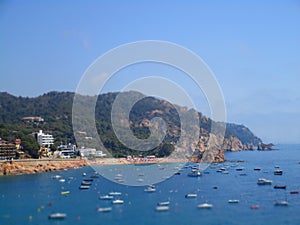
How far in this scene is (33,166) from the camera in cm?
4872

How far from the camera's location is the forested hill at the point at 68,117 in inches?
2864

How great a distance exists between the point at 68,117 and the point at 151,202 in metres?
62.7

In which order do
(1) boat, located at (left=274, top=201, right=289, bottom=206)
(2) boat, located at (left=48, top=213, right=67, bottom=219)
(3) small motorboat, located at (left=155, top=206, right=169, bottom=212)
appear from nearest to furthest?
(2) boat, located at (left=48, top=213, right=67, bottom=219), (3) small motorboat, located at (left=155, top=206, right=169, bottom=212), (1) boat, located at (left=274, top=201, right=289, bottom=206)

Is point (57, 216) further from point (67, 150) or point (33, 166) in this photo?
point (67, 150)

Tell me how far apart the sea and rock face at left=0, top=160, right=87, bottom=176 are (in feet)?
18.5

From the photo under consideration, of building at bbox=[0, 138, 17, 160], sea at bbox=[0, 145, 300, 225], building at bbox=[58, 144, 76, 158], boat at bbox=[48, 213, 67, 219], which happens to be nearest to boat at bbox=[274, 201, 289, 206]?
sea at bbox=[0, 145, 300, 225]

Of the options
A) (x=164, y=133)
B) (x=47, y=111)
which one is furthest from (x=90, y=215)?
(x=47, y=111)

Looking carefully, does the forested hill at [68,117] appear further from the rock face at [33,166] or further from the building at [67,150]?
the rock face at [33,166]

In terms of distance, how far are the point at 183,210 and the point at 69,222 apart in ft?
23.3

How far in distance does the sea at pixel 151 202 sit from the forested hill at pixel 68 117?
84.2 ft

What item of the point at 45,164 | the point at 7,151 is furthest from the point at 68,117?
the point at 7,151

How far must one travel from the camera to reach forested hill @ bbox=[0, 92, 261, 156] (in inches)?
2864

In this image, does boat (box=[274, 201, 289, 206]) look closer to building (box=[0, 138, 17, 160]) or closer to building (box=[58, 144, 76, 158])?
building (box=[0, 138, 17, 160])

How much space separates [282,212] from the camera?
23.9m
